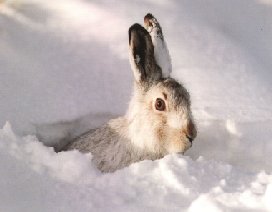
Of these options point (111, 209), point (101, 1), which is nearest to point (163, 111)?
point (111, 209)

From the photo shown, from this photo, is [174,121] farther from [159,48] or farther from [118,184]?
[118,184]

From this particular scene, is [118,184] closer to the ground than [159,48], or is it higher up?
closer to the ground

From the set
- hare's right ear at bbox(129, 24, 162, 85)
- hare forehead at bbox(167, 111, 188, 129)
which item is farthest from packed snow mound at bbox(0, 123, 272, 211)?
hare's right ear at bbox(129, 24, 162, 85)

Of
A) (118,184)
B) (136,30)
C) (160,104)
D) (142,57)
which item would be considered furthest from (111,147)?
(118,184)

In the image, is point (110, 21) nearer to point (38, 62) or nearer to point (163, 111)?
point (38, 62)

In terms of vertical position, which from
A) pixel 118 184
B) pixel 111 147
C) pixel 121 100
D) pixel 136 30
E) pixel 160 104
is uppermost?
pixel 136 30

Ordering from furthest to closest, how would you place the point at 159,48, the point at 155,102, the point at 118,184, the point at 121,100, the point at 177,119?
the point at 121,100 → the point at 159,48 → the point at 155,102 → the point at 177,119 → the point at 118,184

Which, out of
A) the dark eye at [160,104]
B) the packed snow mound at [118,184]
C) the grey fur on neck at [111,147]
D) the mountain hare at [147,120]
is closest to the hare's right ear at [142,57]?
the mountain hare at [147,120]
